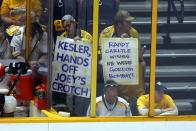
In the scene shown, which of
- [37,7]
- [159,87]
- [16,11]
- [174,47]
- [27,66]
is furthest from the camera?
[16,11]

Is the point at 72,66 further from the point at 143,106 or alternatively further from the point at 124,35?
the point at 143,106

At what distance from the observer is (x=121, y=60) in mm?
4734

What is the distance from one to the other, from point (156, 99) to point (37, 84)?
3.22 feet

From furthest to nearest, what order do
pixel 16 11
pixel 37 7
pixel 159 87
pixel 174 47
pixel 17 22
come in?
pixel 16 11 < pixel 17 22 < pixel 37 7 < pixel 159 87 < pixel 174 47

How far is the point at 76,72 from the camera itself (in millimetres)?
4855

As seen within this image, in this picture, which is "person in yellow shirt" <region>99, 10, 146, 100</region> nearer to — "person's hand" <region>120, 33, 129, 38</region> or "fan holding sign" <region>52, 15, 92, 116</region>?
"person's hand" <region>120, 33, 129, 38</region>

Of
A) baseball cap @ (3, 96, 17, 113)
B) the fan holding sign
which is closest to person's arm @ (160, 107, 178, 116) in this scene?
the fan holding sign

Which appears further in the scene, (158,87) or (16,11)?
(16,11)

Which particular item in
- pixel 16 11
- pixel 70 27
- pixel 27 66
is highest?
pixel 16 11

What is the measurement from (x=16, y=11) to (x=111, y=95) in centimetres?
201

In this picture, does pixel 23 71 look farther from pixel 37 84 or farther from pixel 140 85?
pixel 140 85

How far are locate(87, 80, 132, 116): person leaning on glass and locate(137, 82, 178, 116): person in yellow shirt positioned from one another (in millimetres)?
94

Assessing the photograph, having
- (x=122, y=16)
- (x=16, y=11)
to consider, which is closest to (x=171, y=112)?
(x=122, y=16)
